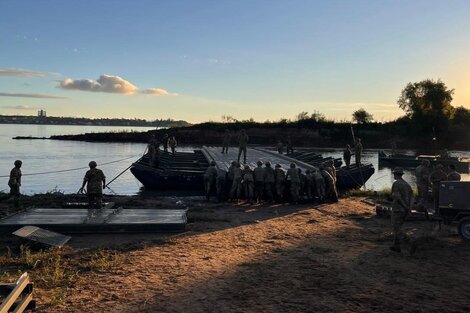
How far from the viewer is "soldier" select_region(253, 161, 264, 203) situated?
63.0 feet

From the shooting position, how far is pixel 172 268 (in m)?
9.27

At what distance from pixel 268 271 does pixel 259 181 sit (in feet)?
33.8

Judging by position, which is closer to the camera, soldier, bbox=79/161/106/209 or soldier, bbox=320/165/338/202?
soldier, bbox=79/161/106/209

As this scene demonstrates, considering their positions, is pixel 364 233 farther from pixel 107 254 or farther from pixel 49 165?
pixel 49 165

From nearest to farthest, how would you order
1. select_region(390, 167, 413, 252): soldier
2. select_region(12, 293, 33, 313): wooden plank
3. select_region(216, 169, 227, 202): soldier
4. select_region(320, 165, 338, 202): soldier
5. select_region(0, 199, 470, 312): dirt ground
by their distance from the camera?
1. select_region(12, 293, 33, 313): wooden plank
2. select_region(0, 199, 470, 312): dirt ground
3. select_region(390, 167, 413, 252): soldier
4. select_region(320, 165, 338, 202): soldier
5. select_region(216, 169, 227, 202): soldier

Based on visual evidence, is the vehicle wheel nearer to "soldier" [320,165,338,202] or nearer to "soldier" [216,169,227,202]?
"soldier" [320,165,338,202]

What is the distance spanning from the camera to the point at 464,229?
11672mm

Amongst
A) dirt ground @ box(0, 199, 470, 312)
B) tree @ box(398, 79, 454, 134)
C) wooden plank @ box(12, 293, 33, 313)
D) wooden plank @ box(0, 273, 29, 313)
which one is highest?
tree @ box(398, 79, 454, 134)

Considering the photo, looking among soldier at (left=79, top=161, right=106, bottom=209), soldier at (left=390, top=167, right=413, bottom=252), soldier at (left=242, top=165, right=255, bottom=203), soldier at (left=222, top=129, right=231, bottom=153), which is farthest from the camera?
soldier at (left=222, top=129, right=231, bottom=153)

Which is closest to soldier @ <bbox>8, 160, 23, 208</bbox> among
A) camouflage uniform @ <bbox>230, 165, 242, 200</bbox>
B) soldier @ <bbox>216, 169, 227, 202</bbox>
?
soldier @ <bbox>216, 169, 227, 202</bbox>

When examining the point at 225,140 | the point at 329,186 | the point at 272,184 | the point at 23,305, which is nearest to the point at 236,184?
the point at 272,184

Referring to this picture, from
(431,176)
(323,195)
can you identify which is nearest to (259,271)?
(431,176)

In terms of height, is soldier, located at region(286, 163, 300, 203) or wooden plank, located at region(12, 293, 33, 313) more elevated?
soldier, located at region(286, 163, 300, 203)

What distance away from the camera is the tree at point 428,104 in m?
92.5
